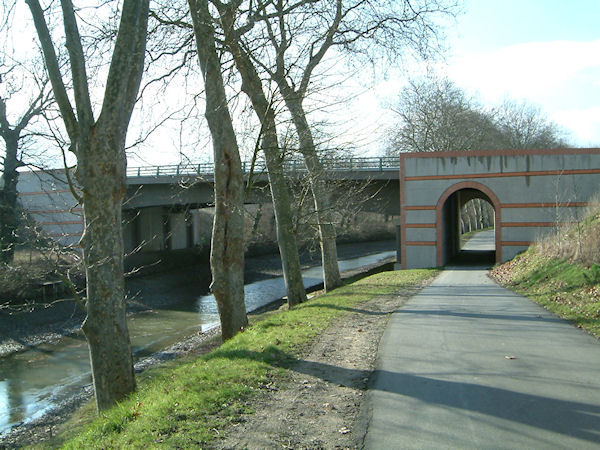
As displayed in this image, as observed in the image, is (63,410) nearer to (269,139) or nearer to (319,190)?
(269,139)

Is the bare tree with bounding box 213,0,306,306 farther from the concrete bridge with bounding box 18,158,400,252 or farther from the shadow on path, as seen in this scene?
the shadow on path

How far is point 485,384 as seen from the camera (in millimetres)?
6180

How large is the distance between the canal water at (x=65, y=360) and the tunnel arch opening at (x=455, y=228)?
852cm

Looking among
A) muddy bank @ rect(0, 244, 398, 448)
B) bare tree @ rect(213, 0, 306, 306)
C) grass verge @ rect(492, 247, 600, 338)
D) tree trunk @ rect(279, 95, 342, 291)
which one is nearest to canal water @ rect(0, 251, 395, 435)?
muddy bank @ rect(0, 244, 398, 448)

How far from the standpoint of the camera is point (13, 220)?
24.0 metres

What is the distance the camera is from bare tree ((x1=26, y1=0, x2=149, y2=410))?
7.69m

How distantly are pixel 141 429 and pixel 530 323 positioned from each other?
7.17 m

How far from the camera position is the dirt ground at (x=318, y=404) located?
191 inches

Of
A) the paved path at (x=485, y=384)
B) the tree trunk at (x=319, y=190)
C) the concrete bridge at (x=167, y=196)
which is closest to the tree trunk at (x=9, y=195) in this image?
the concrete bridge at (x=167, y=196)

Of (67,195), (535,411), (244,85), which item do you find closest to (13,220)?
(67,195)

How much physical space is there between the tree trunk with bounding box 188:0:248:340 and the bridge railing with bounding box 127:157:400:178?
1.67 meters

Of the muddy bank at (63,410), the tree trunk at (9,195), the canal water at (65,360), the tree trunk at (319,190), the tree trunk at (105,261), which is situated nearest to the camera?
the tree trunk at (105,261)

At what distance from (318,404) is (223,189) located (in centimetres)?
682

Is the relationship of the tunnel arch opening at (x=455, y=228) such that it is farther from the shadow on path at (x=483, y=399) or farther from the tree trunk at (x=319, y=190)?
the shadow on path at (x=483, y=399)
